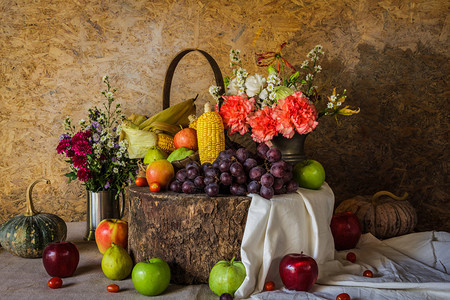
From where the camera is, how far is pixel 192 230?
5.69 ft

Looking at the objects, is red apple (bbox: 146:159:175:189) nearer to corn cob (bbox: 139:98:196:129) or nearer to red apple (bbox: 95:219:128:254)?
red apple (bbox: 95:219:128:254)

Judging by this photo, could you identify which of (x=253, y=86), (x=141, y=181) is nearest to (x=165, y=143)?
(x=141, y=181)

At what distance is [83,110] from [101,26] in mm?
599

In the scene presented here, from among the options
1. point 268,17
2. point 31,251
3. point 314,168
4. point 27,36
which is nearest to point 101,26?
point 27,36

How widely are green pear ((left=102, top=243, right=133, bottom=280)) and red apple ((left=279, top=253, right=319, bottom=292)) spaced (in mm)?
707

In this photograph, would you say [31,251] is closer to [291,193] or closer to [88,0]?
[291,193]

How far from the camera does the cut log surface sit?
A: 5.63 ft

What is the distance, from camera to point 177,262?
1768mm

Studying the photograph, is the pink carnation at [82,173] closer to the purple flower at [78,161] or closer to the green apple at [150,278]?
the purple flower at [78,161]

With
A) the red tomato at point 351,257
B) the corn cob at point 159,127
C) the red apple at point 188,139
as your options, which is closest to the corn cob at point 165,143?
the corn cob at point 159,127

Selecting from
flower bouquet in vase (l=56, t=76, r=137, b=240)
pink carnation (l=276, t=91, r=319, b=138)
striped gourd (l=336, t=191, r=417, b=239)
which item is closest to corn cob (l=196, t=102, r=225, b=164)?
pink carnation (l=276, t=91, r=319, b=138)

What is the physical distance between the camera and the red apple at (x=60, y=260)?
71.4 inches

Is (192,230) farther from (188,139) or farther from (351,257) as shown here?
(351,257)

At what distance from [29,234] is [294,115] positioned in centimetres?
150
